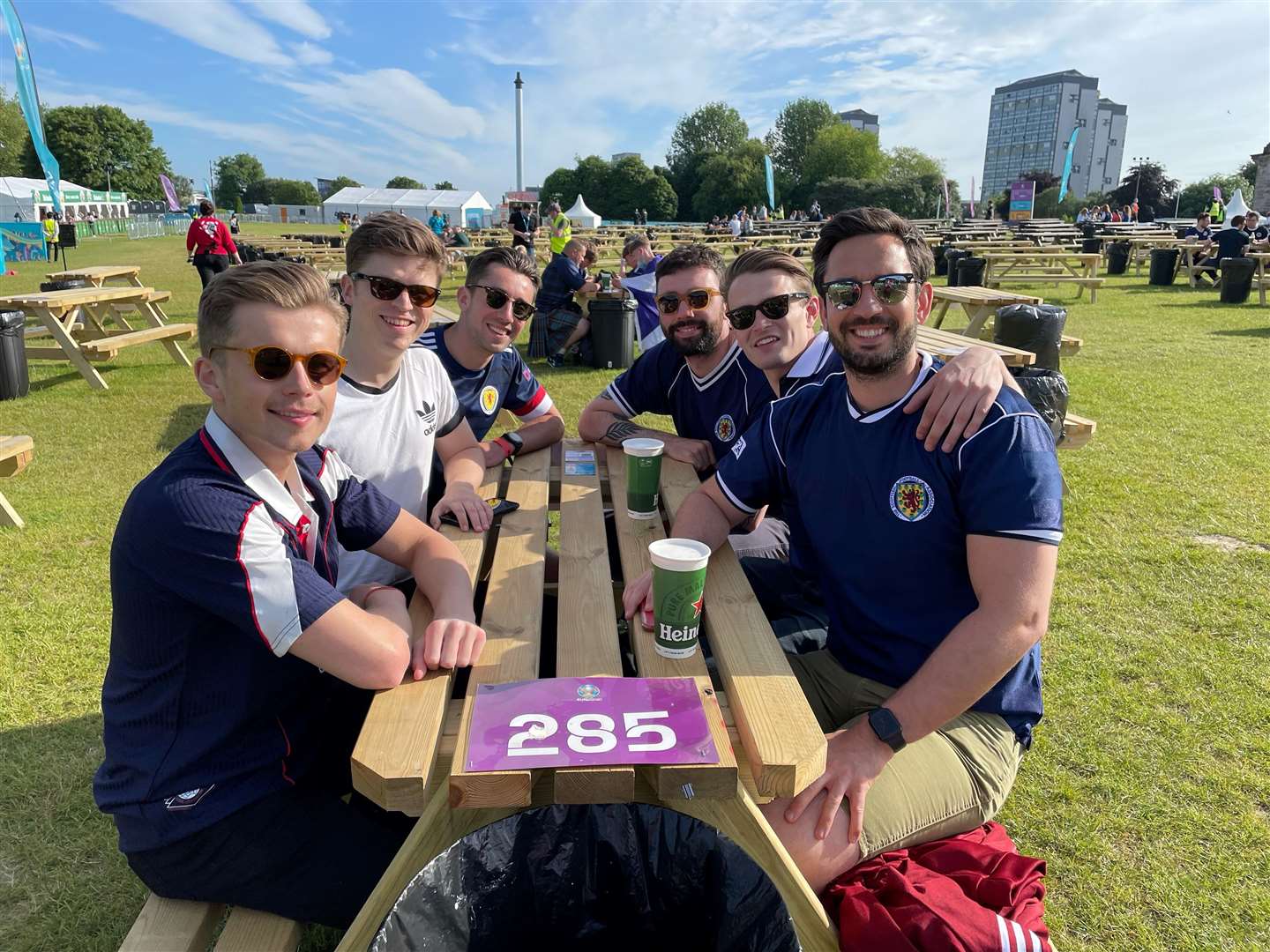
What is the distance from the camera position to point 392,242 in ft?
8.91

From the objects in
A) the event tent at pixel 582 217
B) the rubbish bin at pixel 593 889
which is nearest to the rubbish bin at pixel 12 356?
the rubbish bin at pixel 593 889

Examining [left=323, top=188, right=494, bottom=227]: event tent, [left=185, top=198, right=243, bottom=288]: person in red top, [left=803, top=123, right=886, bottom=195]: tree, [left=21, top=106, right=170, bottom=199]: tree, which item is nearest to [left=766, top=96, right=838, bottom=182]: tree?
[left=803, top=123, right=886, bottom=195]: tree

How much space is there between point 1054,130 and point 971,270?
16567 centimetres

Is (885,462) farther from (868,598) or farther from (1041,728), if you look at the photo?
(1041,728)

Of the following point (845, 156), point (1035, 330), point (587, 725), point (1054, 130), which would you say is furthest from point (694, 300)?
point (1054, 130)

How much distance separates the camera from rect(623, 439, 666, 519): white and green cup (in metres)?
2.48

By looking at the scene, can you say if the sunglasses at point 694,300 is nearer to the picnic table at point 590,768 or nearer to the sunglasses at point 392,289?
the sunglasses at point 392,289

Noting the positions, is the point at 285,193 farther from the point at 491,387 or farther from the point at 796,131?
the point at 491,387

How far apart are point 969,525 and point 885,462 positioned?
10.1 inches

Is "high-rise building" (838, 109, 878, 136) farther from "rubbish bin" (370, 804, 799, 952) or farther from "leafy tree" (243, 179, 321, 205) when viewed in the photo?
"rubbish bin" (370, 804, 799, 952)

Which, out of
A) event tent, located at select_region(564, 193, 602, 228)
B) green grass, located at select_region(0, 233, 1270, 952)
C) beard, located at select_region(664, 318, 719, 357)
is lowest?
green grass, located at select_region(0, 233, 1270, 952)

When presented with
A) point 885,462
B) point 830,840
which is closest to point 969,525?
point 885,462

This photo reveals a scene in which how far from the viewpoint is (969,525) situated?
→ 185 centimetres

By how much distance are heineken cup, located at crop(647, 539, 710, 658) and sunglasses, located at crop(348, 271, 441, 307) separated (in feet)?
4.65
